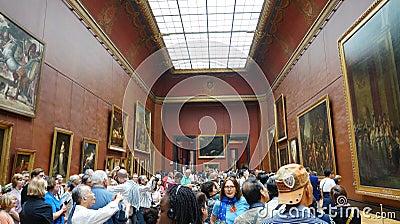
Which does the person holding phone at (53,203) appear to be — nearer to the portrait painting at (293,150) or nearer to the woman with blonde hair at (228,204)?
the woman with blonde hair at (228,204)

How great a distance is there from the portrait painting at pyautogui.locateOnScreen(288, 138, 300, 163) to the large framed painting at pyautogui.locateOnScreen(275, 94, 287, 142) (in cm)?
121

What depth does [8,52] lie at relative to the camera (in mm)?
7027

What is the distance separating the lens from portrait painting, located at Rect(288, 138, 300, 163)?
1482 centimetres

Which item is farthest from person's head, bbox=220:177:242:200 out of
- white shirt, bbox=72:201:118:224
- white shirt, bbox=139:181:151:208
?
white shirt, bbox=139:181:151:208

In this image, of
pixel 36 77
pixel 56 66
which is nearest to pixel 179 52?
pixel 56 66

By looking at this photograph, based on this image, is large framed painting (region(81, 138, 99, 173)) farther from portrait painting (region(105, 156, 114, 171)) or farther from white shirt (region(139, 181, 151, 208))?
white shirt (region(139, 181, 151, 208))

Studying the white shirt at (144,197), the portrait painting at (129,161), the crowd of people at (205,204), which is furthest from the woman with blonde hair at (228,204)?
the portrait painting at (129,161)

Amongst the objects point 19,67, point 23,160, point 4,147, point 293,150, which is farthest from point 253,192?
point 293,150

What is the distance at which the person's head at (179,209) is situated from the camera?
2594 millimetres

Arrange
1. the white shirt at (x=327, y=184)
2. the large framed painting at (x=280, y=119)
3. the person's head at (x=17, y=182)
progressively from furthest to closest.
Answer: the large framed painting at (x=280, y=119) < the white shirt at (x=327, y=184) < the person's head at (x=17, y=182)

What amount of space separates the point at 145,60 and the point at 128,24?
447 centimetres

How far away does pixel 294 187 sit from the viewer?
6.86ft

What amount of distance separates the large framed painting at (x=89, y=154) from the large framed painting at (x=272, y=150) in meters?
12.3

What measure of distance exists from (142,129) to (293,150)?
968cm
